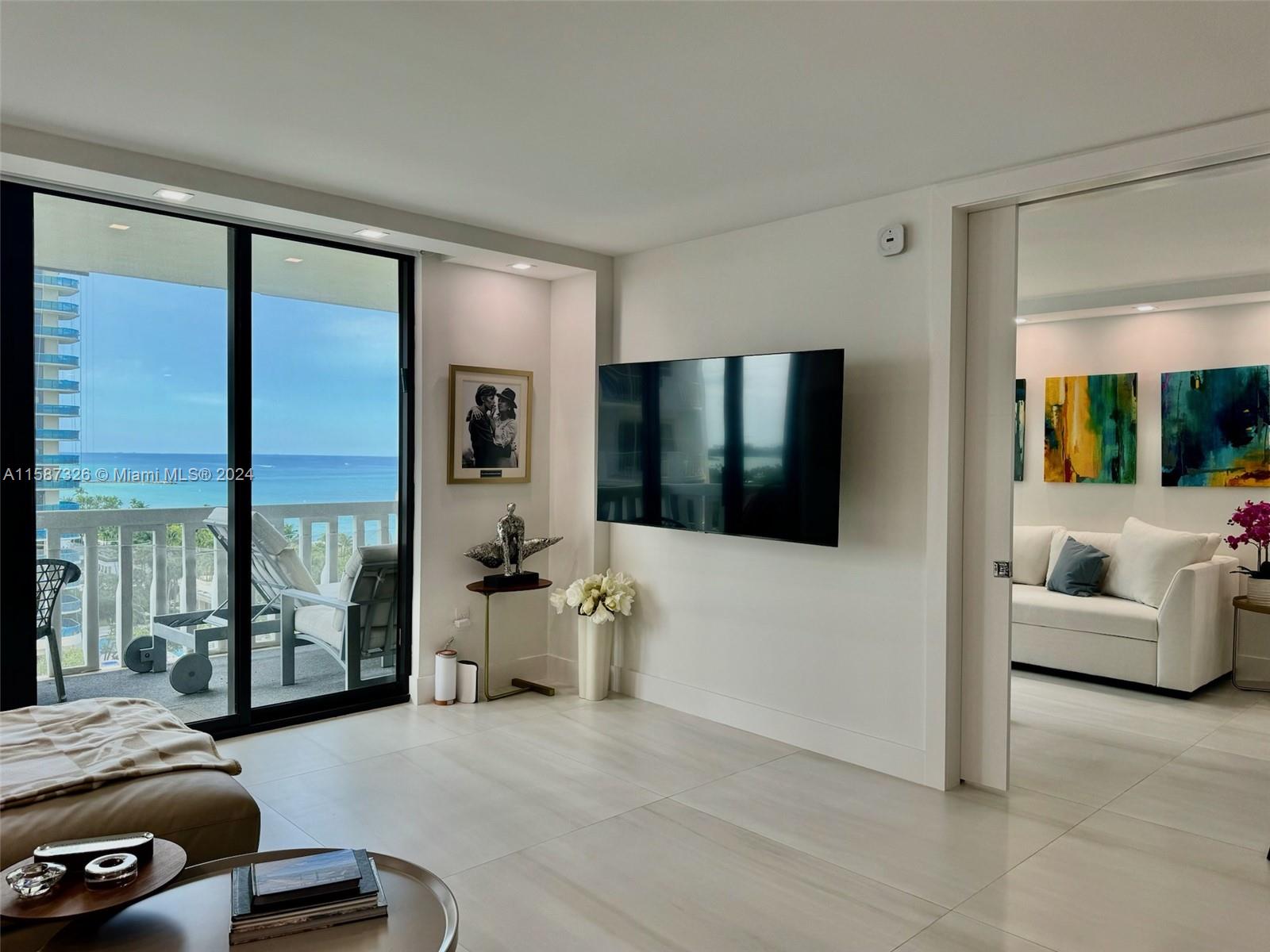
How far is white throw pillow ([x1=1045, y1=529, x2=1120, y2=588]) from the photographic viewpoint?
569 cm

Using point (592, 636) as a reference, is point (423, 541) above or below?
above

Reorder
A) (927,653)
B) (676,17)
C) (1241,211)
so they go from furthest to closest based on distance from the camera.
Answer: (1241,211), (927,653), (676,17)

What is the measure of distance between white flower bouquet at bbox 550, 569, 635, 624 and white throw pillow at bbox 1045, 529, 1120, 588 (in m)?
3.02

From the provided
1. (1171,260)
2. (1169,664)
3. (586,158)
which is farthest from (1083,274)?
(586,158)

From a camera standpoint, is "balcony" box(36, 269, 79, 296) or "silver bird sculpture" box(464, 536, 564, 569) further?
"silver bird sculpture" box(464, 536, 564, 569)

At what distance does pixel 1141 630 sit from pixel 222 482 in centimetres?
505

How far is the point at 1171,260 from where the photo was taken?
16.2 ft

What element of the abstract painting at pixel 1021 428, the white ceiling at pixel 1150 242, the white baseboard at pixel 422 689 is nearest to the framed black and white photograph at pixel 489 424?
the white baseboard at pixel 422 689

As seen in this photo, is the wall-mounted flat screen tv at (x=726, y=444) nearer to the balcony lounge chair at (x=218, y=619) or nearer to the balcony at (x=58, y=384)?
the balcony lounge chair at (x=218, y=619)

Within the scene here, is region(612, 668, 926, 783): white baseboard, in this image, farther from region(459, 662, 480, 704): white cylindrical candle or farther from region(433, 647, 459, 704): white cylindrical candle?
region(433, 647, 459, 704): white cylindrical candle

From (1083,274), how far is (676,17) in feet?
13.6

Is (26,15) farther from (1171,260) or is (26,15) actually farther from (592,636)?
(1171,260)

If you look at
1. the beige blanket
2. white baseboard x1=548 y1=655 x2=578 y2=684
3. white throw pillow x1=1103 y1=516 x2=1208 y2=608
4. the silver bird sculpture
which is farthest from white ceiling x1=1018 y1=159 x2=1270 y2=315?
the beige blanket

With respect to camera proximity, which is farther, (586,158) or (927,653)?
(927,653)
